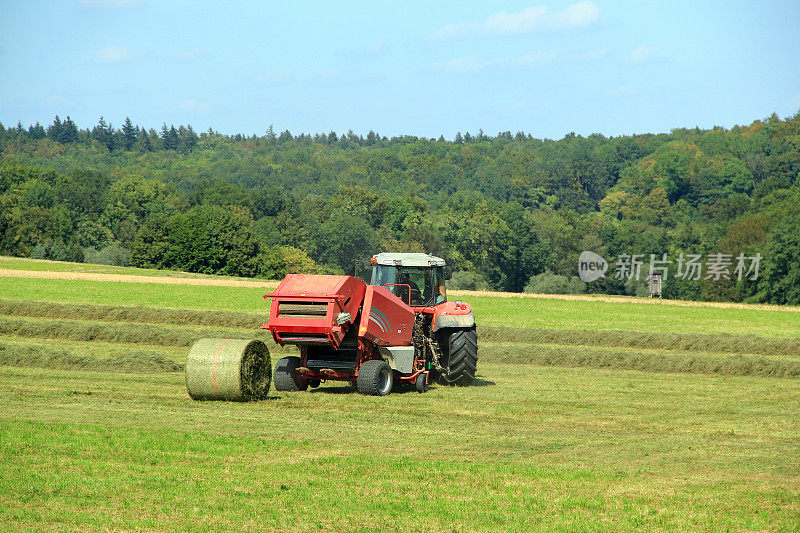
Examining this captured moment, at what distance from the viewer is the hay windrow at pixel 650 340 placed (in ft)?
91.5

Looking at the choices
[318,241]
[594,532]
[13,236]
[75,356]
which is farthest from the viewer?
[318,241]

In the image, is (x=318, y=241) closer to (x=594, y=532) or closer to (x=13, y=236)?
(x=13, y=236)

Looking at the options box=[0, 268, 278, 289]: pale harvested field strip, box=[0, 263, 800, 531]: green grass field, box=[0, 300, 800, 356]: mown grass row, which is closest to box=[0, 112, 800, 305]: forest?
box=[0, 268, 278, 289]: pale harvested field strip

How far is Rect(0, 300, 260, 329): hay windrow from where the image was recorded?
31.5 metres

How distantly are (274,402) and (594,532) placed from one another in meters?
7.97

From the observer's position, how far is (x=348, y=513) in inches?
336

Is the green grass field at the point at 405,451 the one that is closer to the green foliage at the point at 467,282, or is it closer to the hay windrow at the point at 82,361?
the hay windrow at the point at 82,361

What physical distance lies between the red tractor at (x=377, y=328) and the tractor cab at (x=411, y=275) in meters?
0.02

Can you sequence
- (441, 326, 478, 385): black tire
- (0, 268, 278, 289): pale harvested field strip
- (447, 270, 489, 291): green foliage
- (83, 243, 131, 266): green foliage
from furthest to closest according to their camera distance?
(83, 243, 131, 266): green foliage
(447, 270, 489, 291): green foliage
(0, 268, 278, 289): pale harvested field strip
(441, 326, 478, 385): black tire

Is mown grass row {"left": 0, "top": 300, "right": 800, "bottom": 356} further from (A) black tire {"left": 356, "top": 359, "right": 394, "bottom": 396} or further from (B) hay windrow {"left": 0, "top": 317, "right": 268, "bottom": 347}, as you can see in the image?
(A) black tire {"left": 356, "top": 359, "right": 394, "bottom": 396}

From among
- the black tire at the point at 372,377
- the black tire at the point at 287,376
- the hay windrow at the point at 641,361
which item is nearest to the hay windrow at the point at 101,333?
the hay windrow at the point at 641,361

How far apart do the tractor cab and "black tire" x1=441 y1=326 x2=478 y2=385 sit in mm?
920

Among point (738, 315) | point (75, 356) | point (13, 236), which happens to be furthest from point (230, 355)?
point (13, 236)

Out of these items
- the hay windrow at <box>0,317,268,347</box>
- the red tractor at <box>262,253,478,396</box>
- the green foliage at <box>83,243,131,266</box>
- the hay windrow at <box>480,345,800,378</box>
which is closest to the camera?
the red tractor at <box>262,253,478,396</box>
